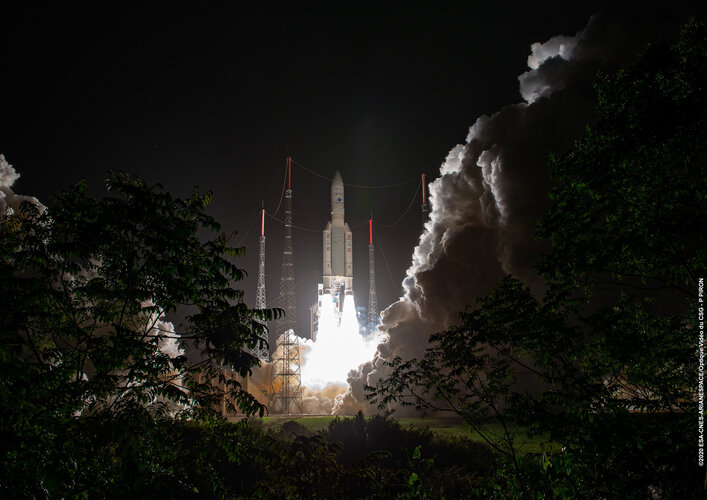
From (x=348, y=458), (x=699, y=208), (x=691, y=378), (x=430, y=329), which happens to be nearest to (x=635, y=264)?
(x=699, y=208)

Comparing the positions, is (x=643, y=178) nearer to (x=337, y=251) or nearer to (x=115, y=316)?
(x=115, y=316)

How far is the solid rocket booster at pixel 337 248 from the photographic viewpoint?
76000 mm

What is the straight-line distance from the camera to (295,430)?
34.8 m

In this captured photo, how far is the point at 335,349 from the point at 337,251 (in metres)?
15.5

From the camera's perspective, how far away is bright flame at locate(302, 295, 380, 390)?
71.4 m

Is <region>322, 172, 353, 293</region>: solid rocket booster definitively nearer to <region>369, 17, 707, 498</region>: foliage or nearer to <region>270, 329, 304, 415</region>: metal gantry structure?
<region>270, 329, 304, 415</region>: metal gantry structure

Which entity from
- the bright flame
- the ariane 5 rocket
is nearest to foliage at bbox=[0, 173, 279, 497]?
the bright flame

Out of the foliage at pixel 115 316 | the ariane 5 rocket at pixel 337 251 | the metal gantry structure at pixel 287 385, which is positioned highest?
the ariane 5 rocket at pixel 337 251

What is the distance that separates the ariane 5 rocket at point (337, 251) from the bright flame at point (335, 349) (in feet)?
7.78

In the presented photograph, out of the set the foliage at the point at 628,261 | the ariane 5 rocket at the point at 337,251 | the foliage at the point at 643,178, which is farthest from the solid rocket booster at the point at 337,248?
the foliage at the point at 643,178

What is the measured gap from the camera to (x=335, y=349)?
241ft

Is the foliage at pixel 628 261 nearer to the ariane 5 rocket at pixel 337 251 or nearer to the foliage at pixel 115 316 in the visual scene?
the foliage at pixel 115 316

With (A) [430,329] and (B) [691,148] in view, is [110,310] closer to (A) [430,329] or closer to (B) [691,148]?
(B) [691,148]

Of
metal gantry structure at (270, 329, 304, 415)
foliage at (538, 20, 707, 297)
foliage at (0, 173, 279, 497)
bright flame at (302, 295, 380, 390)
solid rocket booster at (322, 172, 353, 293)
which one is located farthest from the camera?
solid rocket booster at (322, 172, 353, 293)
